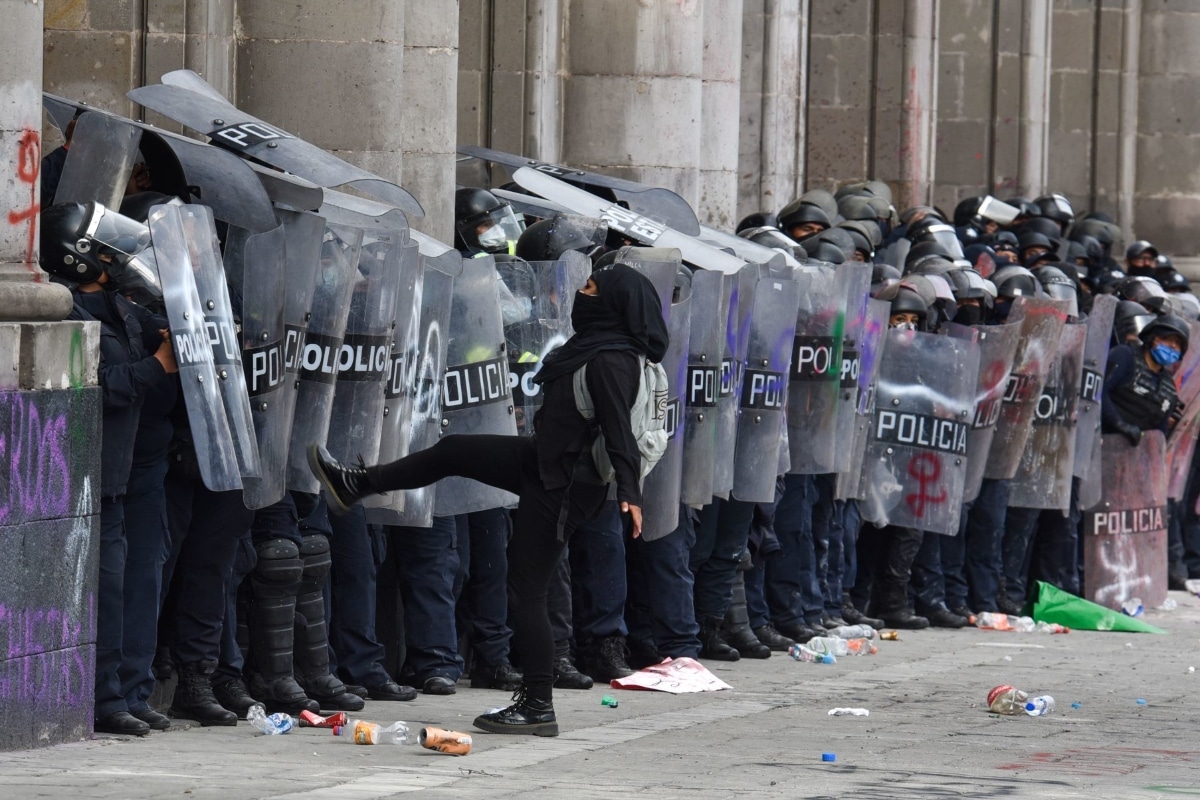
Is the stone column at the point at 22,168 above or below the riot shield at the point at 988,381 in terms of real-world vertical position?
above

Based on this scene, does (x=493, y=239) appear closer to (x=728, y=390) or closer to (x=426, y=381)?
(x=728, y=390)

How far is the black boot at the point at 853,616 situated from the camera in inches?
539

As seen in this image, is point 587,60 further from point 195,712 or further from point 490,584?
point 195,712

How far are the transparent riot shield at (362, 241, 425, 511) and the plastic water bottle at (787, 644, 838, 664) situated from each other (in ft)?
9.96

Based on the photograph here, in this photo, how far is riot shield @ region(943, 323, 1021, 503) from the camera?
13.8 m

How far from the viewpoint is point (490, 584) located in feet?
34.9

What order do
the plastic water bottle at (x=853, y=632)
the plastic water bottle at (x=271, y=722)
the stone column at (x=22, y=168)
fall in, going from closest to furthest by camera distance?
the stone column at (x=22, y=168), the plastic water bottle at (x=271, y=722), the plastic water bottle at (x=853, y=632)

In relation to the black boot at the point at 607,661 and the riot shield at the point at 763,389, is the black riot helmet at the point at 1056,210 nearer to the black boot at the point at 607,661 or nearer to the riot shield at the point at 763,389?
the riot shield at the point at 763,389

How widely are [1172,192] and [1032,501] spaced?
1195 centimetres

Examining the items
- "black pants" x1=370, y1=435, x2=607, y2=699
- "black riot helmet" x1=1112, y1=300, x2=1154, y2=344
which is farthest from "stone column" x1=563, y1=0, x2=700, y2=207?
"black pants" x1=370, y1=435, x2=607, y2=699

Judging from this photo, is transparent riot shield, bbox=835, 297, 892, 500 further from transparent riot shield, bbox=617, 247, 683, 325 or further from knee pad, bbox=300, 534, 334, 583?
knee pad, bbox=300, 534, 334, 583

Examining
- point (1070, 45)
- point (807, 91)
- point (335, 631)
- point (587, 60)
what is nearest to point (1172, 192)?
point (1070, 45)

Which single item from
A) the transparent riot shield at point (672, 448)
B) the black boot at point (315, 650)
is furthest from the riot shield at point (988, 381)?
the black boot at point (315, 650)

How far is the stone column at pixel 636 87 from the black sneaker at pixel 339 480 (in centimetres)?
684
